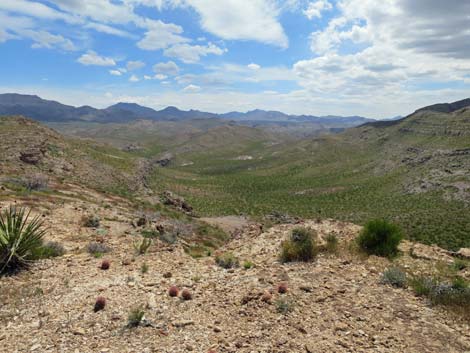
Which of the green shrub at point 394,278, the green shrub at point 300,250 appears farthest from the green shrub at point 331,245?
the green shrub at point 394,278

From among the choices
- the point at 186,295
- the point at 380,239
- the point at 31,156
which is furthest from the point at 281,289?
the point at 31,156

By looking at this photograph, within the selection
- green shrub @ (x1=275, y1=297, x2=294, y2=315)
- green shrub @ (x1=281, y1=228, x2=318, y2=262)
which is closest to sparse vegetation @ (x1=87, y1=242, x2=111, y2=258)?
green shrub @ (x1=281, y1=228, x2=318, y2=262)

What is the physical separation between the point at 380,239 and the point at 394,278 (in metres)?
2.78

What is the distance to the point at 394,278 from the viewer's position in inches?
361

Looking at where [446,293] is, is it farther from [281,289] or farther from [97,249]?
[97,249]

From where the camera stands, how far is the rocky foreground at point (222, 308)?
6.82 meters

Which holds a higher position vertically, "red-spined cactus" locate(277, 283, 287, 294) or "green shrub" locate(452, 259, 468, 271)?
"green shrub" locate(452, 259, 468, 271)

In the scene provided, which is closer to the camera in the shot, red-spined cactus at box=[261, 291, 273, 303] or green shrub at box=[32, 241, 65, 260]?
red-spined cactus at box=[261, 291, 273, 303]

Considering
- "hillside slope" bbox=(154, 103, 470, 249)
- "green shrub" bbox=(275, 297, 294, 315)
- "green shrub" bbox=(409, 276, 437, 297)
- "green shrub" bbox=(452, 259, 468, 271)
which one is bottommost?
"hillside slope" bbox=(154, 103, 470, 249)

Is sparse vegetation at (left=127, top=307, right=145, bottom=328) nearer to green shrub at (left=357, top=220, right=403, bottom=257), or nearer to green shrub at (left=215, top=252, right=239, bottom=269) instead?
Answer: green shrub at (left=215, top=252, right=239, bottom=269)

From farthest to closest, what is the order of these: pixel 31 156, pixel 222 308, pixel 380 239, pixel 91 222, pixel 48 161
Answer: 1. pixel 48 161
2. pixel 31 156
3. pixel 91 222
4. pixel 380 239
5. pixel 222 308

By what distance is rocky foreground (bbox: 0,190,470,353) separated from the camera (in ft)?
22.4

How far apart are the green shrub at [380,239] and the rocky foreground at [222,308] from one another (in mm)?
558

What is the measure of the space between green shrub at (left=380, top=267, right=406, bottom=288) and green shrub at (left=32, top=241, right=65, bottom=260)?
1051 cm
